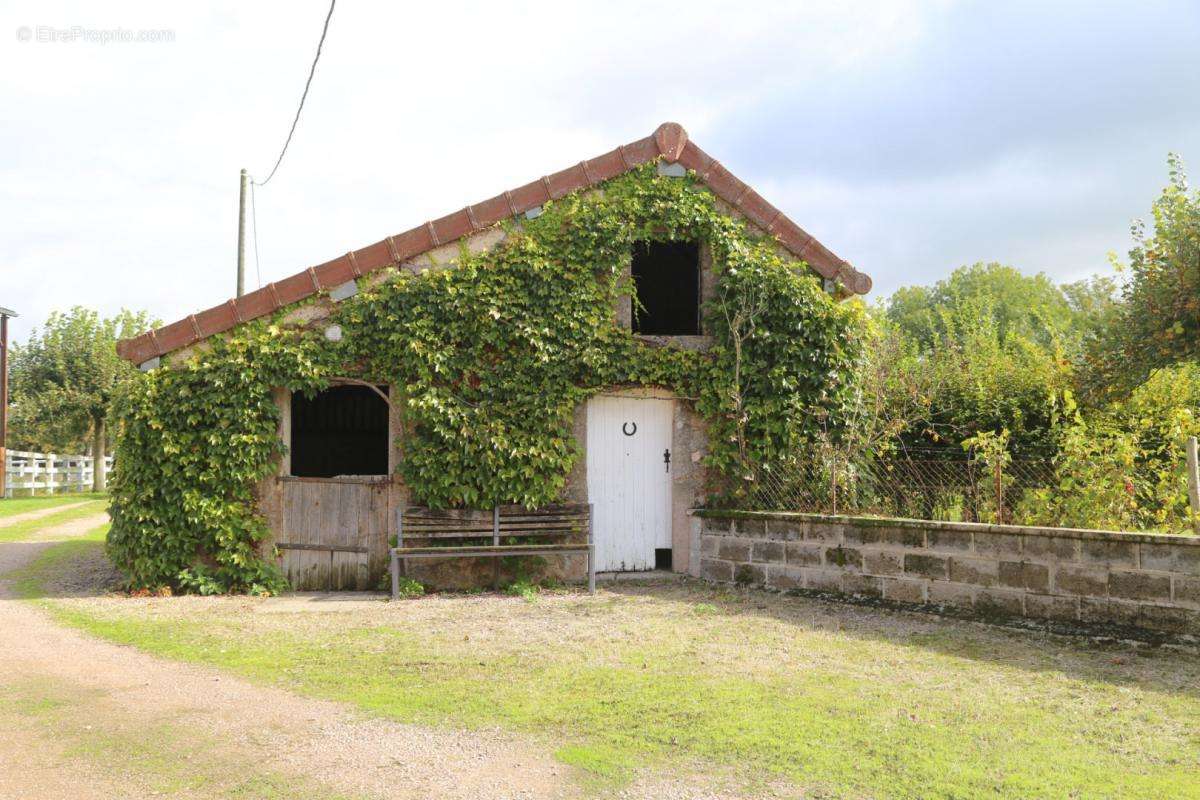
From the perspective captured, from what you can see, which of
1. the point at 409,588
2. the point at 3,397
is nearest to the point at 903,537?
the point at 409,588

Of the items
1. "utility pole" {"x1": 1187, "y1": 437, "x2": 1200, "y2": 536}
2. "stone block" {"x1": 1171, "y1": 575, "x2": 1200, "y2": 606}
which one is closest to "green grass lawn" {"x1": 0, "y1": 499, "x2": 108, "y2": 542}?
"stone block" {"x1": 1171, "y1": 575, "x2": 1200, "y2": 606}

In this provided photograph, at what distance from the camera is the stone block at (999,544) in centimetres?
794

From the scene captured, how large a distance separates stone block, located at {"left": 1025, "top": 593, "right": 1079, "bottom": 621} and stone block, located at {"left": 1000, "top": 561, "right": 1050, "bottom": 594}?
0.25 ft

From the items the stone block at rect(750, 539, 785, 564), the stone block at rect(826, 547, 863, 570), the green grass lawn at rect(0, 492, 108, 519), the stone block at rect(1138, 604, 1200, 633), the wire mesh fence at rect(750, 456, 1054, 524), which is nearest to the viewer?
the stone block at rect(1138, 604, 1200, 633)

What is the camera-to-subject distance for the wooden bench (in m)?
9.82

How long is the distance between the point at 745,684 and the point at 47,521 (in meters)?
17.5

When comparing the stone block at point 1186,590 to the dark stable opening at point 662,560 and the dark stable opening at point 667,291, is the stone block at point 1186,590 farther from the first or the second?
the dark stable opening at point 667,291

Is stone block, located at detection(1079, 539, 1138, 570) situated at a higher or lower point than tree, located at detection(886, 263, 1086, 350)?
lower

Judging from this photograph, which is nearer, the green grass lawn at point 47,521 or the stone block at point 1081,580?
the stone block at point 1081,580

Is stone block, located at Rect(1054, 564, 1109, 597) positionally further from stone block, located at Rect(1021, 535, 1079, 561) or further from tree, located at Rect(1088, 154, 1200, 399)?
tree, located at Rect(1088, 154, 1200, 399)

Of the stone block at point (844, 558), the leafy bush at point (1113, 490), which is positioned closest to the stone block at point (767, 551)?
the stone block at point (844, 558)

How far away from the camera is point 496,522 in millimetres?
10117

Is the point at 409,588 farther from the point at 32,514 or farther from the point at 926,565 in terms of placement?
the point at 32,514

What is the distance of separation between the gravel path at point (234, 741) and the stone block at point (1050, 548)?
5020mm
